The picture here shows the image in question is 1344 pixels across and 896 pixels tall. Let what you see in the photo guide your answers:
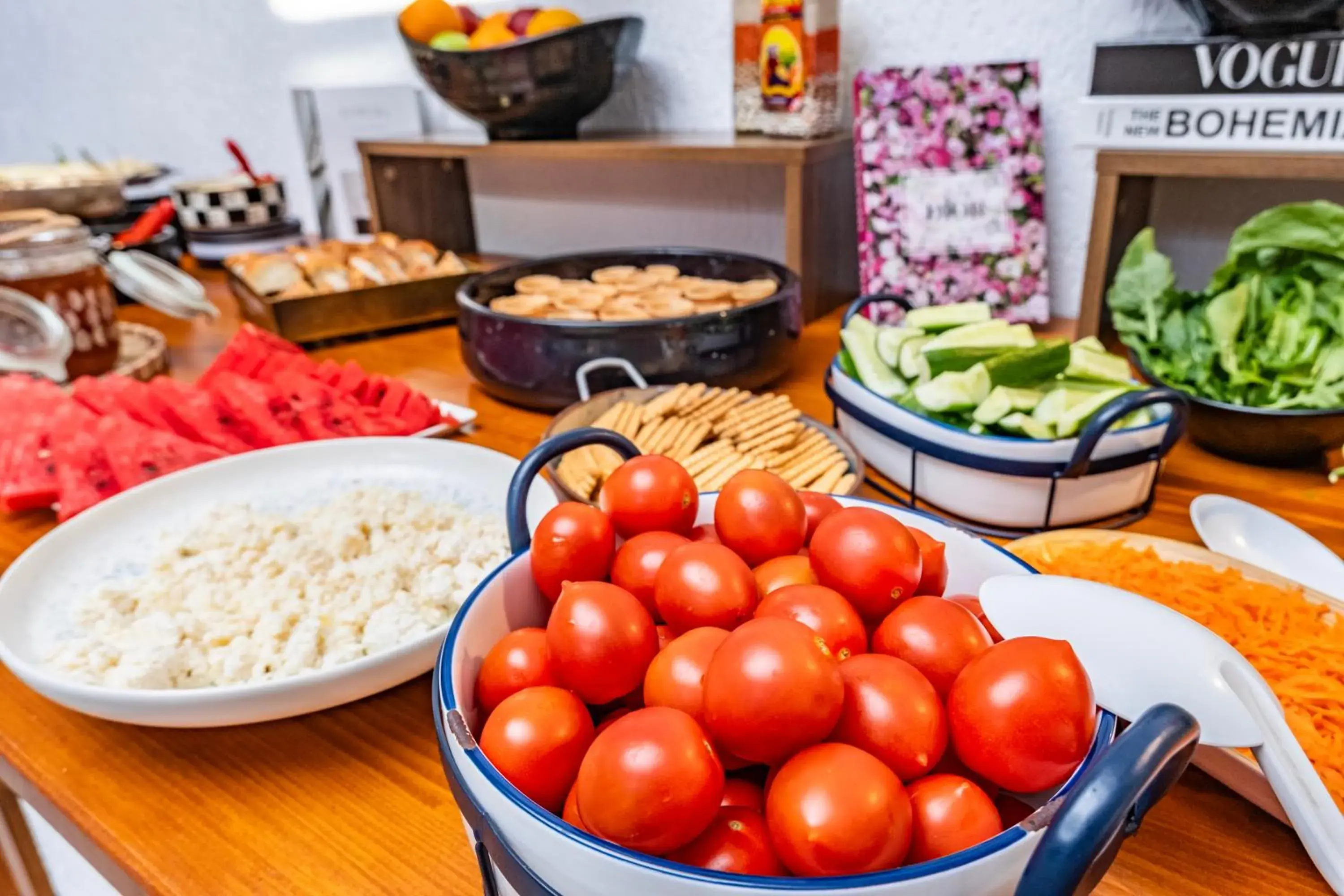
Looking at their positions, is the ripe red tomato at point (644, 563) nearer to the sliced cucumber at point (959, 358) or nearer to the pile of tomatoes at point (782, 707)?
the pile of tomatoes at point (782, 707)

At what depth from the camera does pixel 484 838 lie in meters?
0.35

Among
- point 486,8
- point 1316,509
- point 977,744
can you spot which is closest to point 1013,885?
point 977,744

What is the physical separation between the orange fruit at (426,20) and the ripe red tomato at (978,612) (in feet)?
4.32

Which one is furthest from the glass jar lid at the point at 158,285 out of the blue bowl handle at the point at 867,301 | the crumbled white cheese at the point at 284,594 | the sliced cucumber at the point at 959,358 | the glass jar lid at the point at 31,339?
the sliced cucumber at the point at 959,358

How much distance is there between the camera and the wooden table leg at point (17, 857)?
0.82 meters

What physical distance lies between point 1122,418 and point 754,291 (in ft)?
1.84

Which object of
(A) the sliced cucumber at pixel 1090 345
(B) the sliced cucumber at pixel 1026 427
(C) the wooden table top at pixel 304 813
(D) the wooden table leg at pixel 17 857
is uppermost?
(A) the sliced cucumber at pixel 1090 345

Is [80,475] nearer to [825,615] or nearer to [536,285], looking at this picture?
[536,285]

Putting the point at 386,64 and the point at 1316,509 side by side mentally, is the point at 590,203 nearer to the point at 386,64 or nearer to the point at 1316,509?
the point at 386,64

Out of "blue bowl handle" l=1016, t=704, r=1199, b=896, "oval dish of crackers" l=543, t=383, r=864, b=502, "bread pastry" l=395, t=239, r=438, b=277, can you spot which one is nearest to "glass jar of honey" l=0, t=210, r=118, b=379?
"bread pastry" l=395, t=239, r=438, b=277

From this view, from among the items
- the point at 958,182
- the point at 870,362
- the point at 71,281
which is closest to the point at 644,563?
the point at 870,362

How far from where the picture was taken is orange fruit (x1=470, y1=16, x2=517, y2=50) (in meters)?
1.38

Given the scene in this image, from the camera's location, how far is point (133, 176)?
2.14 m

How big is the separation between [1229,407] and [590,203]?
1.24 metres
